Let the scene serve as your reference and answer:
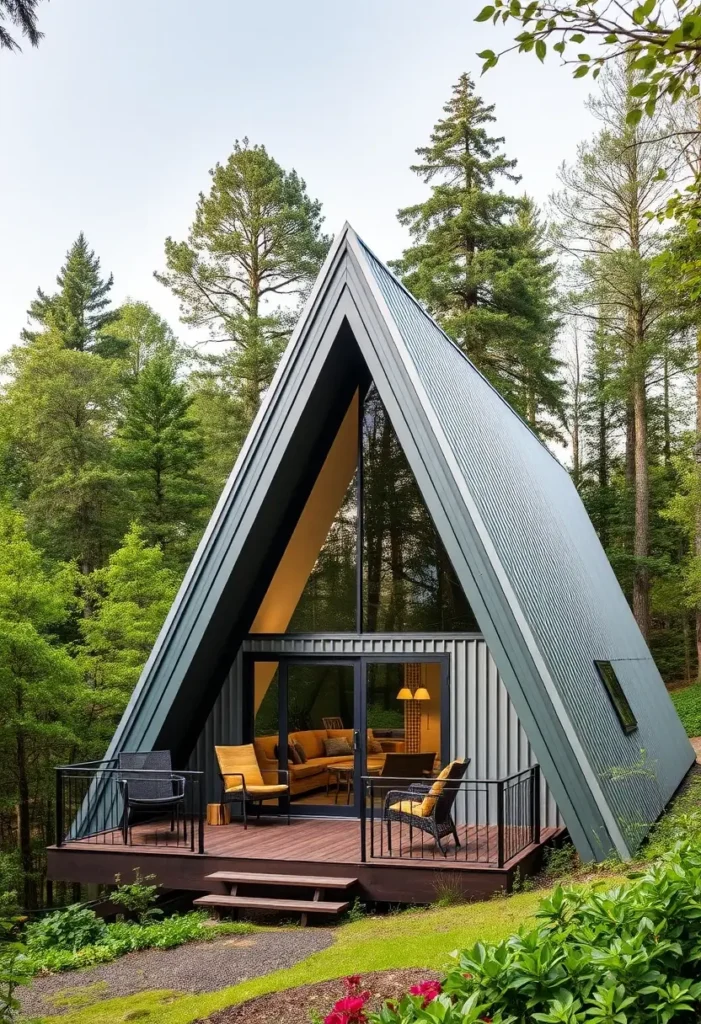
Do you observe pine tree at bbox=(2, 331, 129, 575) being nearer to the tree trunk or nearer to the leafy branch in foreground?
the tree trunk

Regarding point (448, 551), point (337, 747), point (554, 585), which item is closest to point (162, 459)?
point (337, 747)

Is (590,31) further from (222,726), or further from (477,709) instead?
(222,726)

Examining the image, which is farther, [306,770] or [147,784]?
[306,770]

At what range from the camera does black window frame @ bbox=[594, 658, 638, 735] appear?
1143cm

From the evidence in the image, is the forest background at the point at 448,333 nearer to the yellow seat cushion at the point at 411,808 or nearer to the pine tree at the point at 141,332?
the pine tree at the point at 141,332

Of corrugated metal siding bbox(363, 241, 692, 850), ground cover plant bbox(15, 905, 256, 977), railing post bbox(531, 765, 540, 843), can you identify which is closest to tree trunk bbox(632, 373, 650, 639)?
corrugated metal siding bbox(363, 241, 692, 850)

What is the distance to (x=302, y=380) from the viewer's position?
11281mm

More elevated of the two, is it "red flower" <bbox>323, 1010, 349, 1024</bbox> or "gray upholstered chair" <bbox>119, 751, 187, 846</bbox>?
"red flower" <bbox>323, 1010, 349, 1024</bbox>

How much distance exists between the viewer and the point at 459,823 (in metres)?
11.8

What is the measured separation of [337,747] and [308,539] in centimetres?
272

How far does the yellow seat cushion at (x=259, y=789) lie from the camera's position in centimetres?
1173

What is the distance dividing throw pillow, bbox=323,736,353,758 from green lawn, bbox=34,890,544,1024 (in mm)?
3904

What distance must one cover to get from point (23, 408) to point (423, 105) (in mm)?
21498

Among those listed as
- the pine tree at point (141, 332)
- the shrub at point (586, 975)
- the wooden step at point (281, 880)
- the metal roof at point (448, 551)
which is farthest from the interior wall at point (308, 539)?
the pine tree at point (141, 332)
